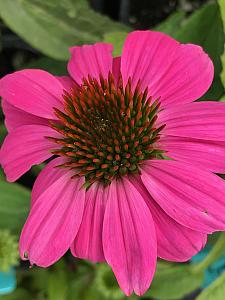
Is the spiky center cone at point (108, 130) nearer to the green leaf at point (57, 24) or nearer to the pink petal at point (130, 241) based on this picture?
the pink petal at point (130, 241)

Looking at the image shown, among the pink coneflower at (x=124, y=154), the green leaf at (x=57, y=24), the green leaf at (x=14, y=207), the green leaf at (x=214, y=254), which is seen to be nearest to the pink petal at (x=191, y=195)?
the pink coneflower at (x=124, y=154)

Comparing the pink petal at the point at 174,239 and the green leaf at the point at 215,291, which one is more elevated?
the pink petal at the point at 174,239

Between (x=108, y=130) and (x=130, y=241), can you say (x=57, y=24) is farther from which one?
(x=130, y=241)

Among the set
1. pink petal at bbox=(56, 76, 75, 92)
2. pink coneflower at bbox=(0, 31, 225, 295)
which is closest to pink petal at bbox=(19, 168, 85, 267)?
pink coneflower at bbox=(0, 31, 225, 295)

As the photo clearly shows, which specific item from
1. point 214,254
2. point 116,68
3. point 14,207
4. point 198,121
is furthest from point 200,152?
point 14,207

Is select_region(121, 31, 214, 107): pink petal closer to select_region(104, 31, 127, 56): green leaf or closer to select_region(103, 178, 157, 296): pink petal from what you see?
select_region(103, 178, 157, 296): pink petal

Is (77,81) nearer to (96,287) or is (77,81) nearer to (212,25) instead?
(212,25)

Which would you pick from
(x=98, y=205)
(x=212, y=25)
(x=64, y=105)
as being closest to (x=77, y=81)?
(x=64, y=105)
